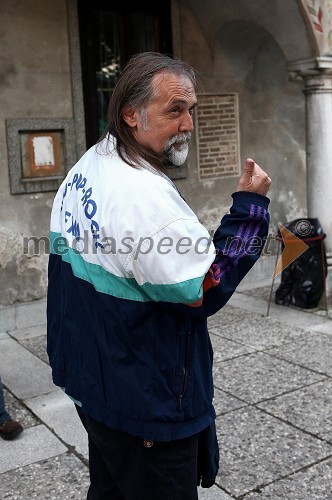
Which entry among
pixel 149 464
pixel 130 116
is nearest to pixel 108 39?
pixel 130 116

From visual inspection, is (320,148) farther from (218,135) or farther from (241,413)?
(241,413)

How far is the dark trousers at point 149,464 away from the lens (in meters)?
1.85

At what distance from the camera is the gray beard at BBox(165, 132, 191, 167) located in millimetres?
1863

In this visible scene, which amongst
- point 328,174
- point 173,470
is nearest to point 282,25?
point 328,174

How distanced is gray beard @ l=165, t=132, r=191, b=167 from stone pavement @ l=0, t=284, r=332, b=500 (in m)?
1.85

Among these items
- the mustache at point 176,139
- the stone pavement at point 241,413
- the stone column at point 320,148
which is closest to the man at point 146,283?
the mustache at point 176,139

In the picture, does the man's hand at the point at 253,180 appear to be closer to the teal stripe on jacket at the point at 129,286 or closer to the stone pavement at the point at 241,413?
the teal stripe on jacket at the point at 129,286

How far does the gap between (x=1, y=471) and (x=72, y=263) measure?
1907mm

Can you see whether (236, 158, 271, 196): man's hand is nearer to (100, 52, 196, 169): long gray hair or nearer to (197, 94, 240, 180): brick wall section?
(100, 52, 196, 169): long gray hair

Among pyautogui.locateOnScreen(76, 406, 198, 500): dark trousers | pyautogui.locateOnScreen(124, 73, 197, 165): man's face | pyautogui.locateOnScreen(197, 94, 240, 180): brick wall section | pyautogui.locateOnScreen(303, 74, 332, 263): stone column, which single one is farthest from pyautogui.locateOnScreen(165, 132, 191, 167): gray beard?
pyautogui.locateOnScreen(197, 94, 240, 180): brick wall section

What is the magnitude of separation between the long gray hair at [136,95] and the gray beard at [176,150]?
0.04m

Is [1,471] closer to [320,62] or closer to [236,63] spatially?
[320,62]

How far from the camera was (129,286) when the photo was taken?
68.8 inches

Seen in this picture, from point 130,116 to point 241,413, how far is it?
100.0 inches
